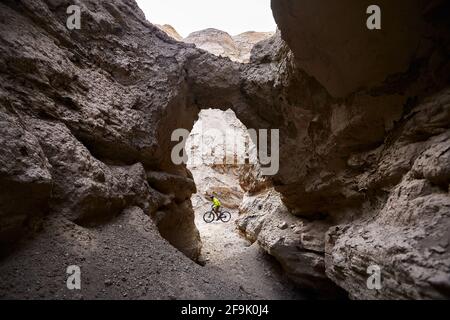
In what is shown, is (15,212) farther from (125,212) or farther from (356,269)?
(356,269)

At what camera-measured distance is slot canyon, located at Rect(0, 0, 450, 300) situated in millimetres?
3412

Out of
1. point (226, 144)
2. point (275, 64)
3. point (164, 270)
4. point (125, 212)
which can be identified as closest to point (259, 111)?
point (275, 64)

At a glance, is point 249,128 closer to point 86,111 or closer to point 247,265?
point 247,265

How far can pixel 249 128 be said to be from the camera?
8102mm

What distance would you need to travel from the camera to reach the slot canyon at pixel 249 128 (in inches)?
134

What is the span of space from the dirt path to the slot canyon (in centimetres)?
8

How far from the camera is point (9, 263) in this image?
328cm

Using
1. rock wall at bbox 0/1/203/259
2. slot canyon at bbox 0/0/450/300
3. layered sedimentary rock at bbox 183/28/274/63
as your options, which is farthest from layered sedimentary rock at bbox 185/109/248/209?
rock wall at bbox 0/1/203/259

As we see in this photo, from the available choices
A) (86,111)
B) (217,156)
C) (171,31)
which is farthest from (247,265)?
(171,31)

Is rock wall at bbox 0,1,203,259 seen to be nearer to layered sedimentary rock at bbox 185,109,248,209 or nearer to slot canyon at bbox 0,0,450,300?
slot canyon at bbox 0,0,450,300

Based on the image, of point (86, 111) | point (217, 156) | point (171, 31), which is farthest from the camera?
point (171, 31)

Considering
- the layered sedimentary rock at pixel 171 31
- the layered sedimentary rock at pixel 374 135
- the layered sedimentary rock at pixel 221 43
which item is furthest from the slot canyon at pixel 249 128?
the layered sedimentary rock at pixel 171 31

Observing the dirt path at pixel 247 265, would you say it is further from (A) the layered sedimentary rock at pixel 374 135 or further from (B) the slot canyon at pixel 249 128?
(A) the layered sedimentary rock at pixel 374 135

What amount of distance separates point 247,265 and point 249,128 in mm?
4265
